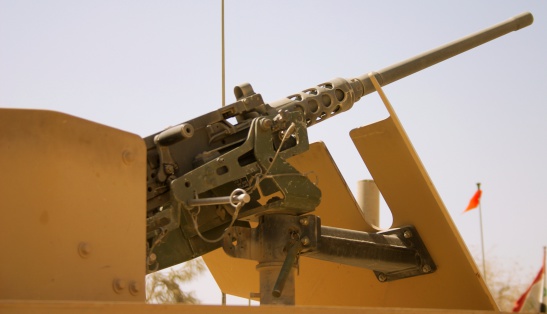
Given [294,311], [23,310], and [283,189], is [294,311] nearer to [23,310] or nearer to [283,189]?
[23,310]

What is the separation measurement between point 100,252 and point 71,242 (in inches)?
5.1

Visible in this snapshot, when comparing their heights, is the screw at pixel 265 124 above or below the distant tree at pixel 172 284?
below

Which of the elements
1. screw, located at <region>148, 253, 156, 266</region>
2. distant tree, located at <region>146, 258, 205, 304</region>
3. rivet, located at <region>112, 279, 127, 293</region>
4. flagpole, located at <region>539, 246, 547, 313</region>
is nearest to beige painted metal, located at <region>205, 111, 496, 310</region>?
flagpole, located at <region>539, 246, 547, 313</region>

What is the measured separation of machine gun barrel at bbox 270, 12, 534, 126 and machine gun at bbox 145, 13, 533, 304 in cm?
14

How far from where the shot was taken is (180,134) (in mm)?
4965

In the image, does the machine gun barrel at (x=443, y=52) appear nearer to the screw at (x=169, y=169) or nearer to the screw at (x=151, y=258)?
the screw at (x=169, y=169)

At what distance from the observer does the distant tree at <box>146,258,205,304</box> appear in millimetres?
15734

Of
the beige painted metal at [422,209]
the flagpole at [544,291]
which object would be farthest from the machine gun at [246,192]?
the flagpole at [544,291]

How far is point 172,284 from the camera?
16.0 metres

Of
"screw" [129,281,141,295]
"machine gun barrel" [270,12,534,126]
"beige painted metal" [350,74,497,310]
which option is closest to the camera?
"screw" [129,281,141,295]

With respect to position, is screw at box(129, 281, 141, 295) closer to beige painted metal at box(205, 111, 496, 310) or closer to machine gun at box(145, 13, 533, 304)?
machine gun at box(145, 13, 533, 304)

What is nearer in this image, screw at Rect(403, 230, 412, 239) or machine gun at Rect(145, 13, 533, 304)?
machine gun at Rect(145, 13, 533, 304)

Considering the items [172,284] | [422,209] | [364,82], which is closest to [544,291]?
[422,209]

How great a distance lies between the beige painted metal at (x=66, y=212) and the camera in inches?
116
